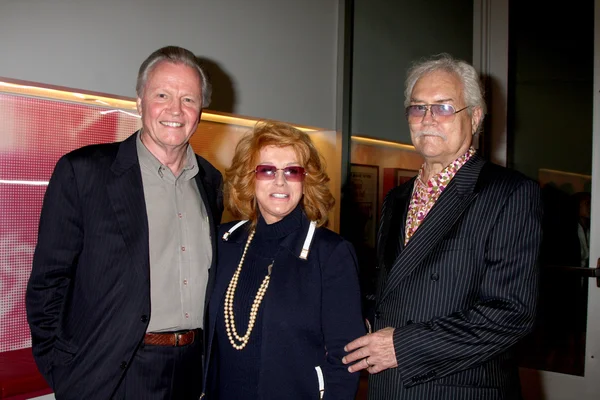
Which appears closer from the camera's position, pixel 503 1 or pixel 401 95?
pixel 503 1

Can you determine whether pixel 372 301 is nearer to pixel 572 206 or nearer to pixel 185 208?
pixel 185 208

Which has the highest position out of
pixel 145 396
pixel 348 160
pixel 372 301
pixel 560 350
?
pixel 348 160

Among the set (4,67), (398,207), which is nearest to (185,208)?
(398,207)

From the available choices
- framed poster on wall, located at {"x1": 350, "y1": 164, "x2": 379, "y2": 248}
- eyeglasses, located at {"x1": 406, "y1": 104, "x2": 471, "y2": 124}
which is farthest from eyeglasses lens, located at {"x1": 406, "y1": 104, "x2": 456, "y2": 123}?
framed poster on wall, located at {"x1": 350, "y1": 164, "x2": 379, "y2": 248}

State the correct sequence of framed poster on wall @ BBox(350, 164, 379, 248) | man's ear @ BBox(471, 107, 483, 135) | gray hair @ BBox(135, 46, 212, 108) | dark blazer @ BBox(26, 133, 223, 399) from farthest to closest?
framed poster on wall @ BBox(350, 164, 379, 248) < gray hair @ BBox(135, 46, 212, 108) < man's ear @ BBox(471, 107, 483, 135) < dark blazer @ BBox(26, 133, 223, 399)

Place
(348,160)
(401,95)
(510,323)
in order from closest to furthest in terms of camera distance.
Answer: (510,323)
(348,160)
(401,95)

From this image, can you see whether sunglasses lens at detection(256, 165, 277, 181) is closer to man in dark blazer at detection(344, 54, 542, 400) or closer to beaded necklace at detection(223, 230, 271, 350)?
beaded necklace at detection(223, 230, 271, 350)

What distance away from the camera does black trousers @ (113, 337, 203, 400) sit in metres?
2.00

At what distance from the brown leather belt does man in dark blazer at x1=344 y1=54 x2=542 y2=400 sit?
27.0 inches

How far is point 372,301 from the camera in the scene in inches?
90.5

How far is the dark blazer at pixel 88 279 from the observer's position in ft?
6.38

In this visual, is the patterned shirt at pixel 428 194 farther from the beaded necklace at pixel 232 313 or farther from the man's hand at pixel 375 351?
the beaded necklace at pixel 232 313

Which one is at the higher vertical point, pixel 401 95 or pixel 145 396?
pixel 401 95

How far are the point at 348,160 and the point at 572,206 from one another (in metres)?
1.83
